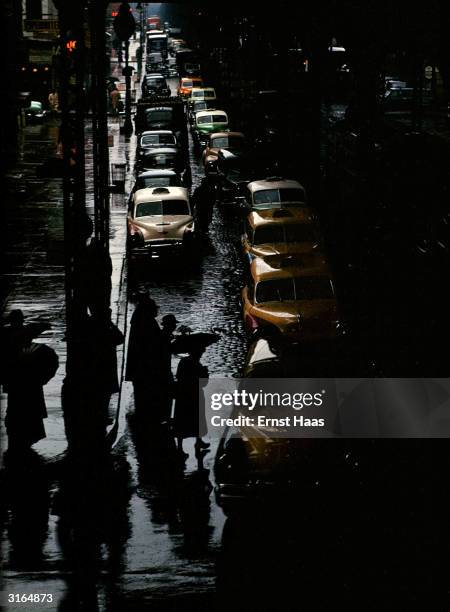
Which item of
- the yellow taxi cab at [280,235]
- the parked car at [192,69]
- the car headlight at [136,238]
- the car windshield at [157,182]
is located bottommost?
the parked car at [192,69]

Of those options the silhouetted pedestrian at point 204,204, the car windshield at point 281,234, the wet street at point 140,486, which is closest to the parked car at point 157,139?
the silhouetted pedestrian at point 204,204

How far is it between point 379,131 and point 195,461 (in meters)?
41.6

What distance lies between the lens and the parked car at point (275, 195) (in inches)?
1179

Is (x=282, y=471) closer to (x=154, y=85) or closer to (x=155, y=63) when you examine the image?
(x=154, y=85)

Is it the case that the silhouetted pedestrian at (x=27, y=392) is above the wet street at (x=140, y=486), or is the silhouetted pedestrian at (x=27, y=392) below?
above

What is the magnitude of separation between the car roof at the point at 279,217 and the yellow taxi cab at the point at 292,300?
4.74m

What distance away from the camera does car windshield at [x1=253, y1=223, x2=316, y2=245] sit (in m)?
25.1

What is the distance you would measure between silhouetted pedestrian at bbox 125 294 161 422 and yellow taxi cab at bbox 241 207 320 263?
895cm

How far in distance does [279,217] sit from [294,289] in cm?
678

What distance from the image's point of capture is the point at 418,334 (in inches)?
813

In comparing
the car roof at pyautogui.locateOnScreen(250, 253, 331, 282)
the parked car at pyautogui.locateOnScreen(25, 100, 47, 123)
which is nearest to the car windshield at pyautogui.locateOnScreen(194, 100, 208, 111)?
the parked car at pyautogui.locateOnScreen(25, 100, 47, 123)

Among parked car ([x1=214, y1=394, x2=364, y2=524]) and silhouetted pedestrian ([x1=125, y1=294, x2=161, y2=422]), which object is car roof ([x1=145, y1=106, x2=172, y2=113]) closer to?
silhouetted pedestrian ([x1=125, y1=294, x2=161, y2=422])

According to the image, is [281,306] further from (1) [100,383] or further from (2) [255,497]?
(2) [255,497]

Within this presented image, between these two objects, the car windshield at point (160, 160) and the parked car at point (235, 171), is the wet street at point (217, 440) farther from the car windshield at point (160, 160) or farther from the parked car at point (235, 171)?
the car windshield at point (160, 160)
